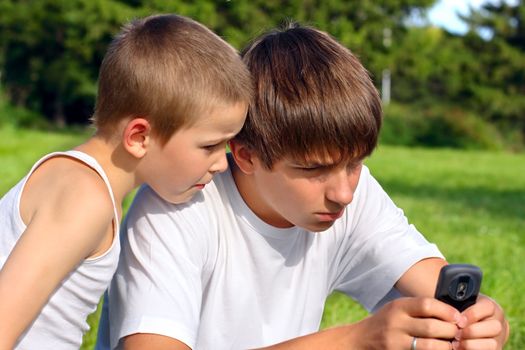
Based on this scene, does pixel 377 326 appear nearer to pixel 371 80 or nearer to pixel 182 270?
pixel 182 270

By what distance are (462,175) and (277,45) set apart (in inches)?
474

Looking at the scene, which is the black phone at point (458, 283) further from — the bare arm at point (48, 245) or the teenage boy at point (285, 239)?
the bare arm at point (48, 245)

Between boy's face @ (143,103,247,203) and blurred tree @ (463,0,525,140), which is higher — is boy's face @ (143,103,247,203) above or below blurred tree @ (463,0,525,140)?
above

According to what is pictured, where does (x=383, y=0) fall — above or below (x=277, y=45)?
below

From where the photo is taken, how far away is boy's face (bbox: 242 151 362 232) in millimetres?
2172

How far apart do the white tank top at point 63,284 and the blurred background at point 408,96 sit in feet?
3.51

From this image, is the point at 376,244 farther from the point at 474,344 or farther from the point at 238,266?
the point at 474,344

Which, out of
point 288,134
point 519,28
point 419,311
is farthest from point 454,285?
point 519,28

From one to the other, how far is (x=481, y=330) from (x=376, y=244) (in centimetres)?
58

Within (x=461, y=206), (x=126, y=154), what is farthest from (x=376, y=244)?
(x=461, y=206)

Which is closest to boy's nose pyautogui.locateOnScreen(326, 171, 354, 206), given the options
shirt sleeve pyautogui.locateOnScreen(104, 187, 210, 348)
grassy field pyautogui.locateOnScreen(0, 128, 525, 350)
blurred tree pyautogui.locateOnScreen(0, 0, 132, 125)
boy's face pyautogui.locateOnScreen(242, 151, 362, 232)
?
boy's face pyautogui.locateOnScreen(242, 151, 362, 232)

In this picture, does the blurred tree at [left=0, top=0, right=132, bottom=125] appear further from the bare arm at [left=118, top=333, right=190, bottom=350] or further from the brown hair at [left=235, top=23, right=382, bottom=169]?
the bare arm at [left=118, top=333, right=190, bottom=350]

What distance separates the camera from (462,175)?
14.0 metres

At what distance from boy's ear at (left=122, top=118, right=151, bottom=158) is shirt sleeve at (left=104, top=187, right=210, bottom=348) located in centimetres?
16
